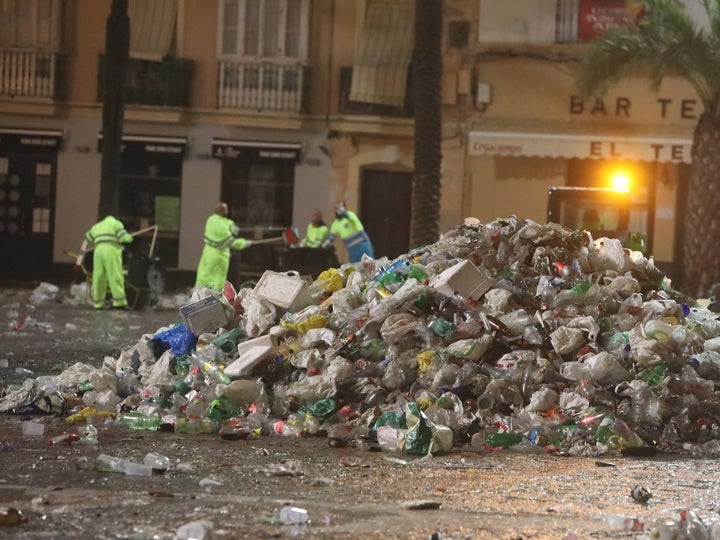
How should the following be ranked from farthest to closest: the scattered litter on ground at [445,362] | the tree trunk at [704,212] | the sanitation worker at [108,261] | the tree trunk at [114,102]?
the tree trunk at [114,102] → the tree trunk at [704,212] → the sanitation worker at [108,261] → the scattered litter on ground at [445,362]

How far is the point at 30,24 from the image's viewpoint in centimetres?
3002

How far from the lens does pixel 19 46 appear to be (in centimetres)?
2997

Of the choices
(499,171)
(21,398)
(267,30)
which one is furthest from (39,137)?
(21,398)

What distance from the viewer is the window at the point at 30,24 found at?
29.9m

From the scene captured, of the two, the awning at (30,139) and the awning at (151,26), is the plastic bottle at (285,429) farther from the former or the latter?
the awning at (30,139)

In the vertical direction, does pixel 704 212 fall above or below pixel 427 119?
below

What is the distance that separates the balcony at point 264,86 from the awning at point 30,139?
350 centimetres

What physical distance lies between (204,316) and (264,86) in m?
19.5

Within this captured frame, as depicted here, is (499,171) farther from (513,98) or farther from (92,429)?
(92,429)

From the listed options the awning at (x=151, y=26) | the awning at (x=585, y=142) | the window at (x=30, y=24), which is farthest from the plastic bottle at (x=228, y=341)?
the window at (x=30, y=24)

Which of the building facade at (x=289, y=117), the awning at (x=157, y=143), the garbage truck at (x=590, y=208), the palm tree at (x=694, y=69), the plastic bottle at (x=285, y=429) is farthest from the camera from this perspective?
the awning at (x=157, y=143)

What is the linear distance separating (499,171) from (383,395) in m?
20.1

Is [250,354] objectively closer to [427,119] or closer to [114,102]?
[427,119]

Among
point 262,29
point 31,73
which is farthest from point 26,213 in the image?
point 262,29
